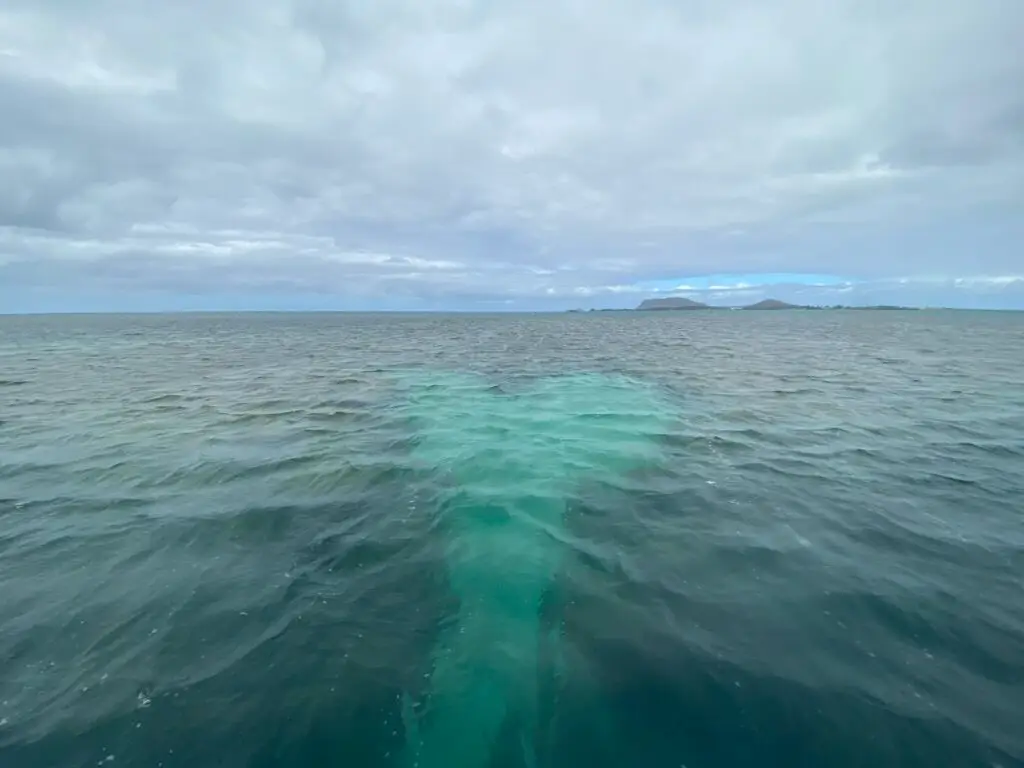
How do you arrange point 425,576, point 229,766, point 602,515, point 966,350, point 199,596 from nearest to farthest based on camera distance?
point 229,766 < point 199,596 < point 425,576 < point 602,515 < point 966,350

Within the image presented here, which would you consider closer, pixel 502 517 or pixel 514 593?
pixel 514 593

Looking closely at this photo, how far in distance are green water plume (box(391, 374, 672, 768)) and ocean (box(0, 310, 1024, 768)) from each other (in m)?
0.06

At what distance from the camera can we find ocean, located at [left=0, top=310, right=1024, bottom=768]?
21.1 feet

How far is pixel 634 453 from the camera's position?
53.2 feet

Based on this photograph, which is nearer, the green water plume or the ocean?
the ocean

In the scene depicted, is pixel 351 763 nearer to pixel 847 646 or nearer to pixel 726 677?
pixel 726 677

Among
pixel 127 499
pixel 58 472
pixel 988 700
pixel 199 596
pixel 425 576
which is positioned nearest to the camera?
pixel 988 700

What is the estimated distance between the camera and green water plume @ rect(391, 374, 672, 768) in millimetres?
6652

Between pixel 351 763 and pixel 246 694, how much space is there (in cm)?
199

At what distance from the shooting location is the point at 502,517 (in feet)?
39.7

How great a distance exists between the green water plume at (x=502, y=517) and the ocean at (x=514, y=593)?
0.06 metres

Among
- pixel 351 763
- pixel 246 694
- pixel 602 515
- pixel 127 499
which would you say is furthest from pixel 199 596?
pixel 602 515

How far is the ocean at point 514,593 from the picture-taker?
21.1 ft

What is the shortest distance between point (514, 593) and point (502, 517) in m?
2.96
